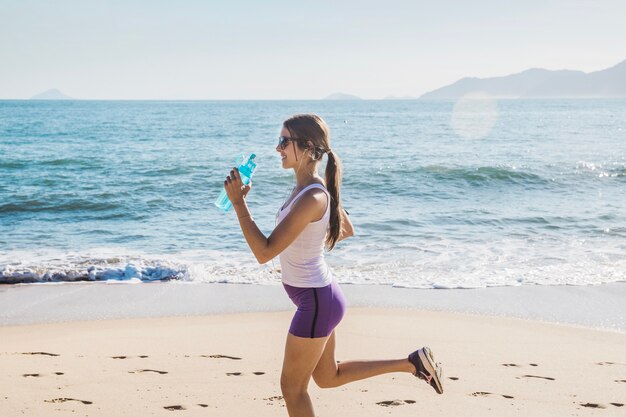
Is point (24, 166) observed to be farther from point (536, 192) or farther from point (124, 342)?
point (124, 342)

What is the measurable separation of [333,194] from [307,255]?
1.31ft

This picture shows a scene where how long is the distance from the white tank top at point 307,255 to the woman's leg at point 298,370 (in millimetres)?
285

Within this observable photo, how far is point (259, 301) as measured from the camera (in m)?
7.59

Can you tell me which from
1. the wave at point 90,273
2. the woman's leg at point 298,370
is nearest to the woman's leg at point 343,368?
the woman's leg at point 298,370

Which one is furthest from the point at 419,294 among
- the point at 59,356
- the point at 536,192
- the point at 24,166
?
the point at 24,166

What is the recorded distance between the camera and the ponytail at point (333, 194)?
3.15m

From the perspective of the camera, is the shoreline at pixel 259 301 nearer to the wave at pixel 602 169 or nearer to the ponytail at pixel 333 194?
the ponytail at pixel 333 194

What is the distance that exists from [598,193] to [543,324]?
13529 millimetres

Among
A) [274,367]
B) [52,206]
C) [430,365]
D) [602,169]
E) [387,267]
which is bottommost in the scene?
[387,267]

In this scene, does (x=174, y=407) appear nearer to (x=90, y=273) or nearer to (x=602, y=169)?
(x=90, y=273)

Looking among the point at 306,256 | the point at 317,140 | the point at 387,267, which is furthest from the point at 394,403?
the point at 387,267

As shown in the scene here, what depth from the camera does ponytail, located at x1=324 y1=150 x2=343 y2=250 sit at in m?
3.15

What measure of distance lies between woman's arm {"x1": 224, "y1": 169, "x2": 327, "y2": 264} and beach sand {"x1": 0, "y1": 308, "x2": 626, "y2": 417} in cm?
180

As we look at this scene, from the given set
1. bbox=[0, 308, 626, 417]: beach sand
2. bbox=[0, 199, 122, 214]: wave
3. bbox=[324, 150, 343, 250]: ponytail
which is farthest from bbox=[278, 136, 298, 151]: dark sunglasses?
bbox=[0, 199, 122, 214]: wave
